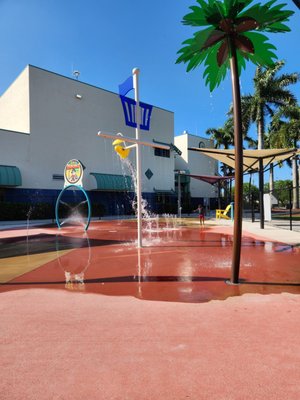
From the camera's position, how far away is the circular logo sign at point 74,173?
16547mm

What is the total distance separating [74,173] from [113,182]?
641 inches

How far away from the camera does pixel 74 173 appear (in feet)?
55.4

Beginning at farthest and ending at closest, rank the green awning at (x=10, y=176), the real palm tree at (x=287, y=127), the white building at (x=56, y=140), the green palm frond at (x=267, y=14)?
1. the real palm tree at (x=287, y=127)
2. the white building at (x=56, y=140)
3. the green awning at (x=10, y=176)
4. the green palm frond at (x=267, y=14)

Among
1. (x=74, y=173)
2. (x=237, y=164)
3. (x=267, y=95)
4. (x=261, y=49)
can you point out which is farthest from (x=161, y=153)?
(x=237, y=164)

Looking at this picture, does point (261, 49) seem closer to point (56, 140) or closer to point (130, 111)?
point (130, 111)

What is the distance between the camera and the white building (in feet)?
89.1

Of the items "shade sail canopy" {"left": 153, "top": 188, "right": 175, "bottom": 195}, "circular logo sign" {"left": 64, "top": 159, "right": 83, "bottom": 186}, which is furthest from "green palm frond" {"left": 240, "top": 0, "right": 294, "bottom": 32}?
"shade sail canopy" {"left": 153, "top": 188, "right": 175, "bottom": 195}

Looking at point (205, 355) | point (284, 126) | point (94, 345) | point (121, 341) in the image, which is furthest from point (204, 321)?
point (284, 126)

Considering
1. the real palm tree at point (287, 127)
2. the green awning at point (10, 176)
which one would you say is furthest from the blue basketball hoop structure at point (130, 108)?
the real palm tree at point (287, 127)

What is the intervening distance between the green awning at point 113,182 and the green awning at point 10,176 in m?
8.16

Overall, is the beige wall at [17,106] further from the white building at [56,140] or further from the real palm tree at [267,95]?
the real palm tree at [267,95]

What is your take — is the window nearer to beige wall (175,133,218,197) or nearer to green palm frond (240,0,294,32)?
beige wall (175,133,218,197)

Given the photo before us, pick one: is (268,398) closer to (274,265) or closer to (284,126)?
(274,265)

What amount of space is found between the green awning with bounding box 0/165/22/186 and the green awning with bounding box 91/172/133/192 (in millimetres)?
8162
